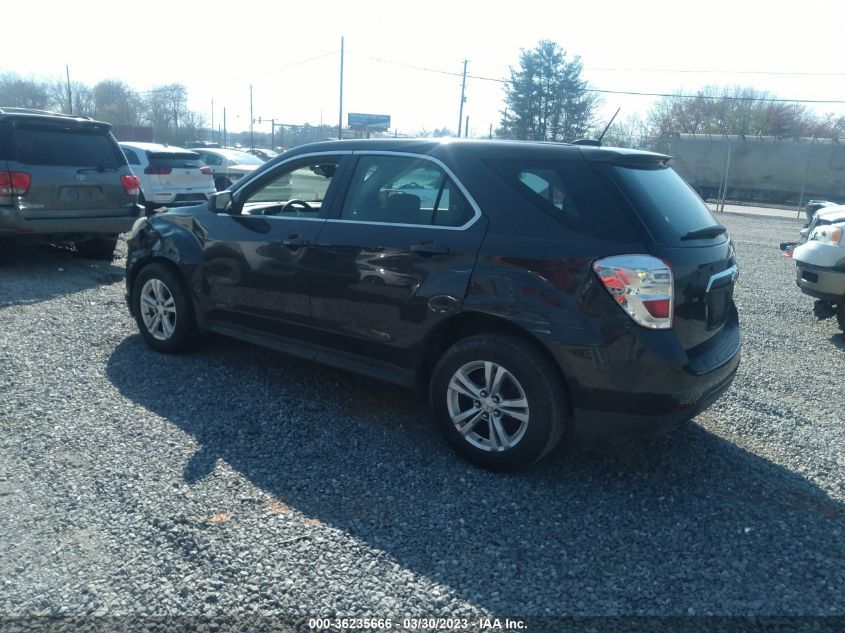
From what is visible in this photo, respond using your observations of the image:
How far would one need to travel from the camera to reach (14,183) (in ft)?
25.6

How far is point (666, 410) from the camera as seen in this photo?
10.9 ft

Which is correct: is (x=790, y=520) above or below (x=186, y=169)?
below

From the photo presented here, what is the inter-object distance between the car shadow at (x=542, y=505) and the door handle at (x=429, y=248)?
117 centimetres

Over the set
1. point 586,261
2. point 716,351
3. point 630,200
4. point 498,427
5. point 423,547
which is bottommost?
point 423,547

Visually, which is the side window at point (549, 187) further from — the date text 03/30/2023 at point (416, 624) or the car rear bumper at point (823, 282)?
the car rear bumper at point (823, 282)

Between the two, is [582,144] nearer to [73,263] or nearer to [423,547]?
[423,547]

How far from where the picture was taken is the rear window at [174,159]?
43.5 feet

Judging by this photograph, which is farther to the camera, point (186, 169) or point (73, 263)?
point (186, 169)

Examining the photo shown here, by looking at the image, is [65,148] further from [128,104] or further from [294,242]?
[128,104]

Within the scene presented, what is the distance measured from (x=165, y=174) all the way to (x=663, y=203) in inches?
467

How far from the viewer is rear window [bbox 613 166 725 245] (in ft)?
11.1

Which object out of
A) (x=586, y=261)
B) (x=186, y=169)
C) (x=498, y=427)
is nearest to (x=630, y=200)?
(x=586, y=261)

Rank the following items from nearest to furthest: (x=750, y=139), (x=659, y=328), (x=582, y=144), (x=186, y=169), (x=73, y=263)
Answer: (x=659, y=328) < (x=582, y=144) < (x=73, y=263) < (x=186, y=169) < (x=750, y=139)

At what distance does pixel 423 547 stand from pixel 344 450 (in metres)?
1.05
